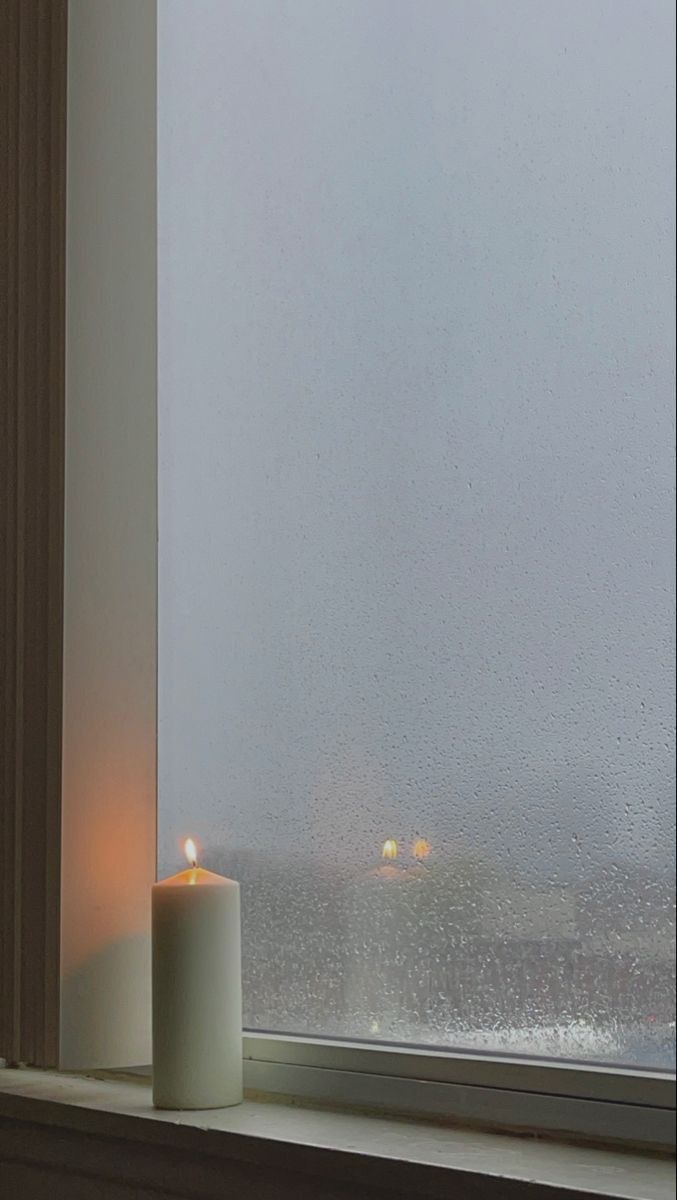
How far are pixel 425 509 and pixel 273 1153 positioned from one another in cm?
46

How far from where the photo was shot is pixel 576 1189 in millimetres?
808

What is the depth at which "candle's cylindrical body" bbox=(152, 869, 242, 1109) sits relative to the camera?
3.56 feet

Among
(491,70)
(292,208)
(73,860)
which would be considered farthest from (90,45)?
(73,860)

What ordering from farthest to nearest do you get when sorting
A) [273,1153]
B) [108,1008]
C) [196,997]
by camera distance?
1. [108,1008]
2. [196,997]
3. [273,1153]

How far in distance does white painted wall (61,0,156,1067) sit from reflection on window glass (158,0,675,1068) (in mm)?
24

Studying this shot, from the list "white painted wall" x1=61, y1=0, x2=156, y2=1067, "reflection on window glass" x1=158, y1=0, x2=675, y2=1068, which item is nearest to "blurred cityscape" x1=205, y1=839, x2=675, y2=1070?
"reflection on window glass" x1=158, y1=0, x2=675, y2=1068

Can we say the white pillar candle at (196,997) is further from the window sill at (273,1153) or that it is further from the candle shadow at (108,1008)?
the candle shadow at (108,1008)

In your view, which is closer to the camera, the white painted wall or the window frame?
the window frame

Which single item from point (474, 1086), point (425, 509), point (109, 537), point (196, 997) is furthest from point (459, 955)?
point (109, 537)

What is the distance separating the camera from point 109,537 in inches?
51.7

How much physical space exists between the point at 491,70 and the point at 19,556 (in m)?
0.57

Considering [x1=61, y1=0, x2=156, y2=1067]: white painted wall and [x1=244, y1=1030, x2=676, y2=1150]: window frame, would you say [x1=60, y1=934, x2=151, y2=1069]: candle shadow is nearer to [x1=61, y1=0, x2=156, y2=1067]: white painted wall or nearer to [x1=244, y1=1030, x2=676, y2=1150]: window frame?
[x1=61, y1=0, x2=156, y2=1067]: white painted wall

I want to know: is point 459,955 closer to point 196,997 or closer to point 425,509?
point 196,997

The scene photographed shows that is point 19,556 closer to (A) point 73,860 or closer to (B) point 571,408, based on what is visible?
(A) point 73,860
